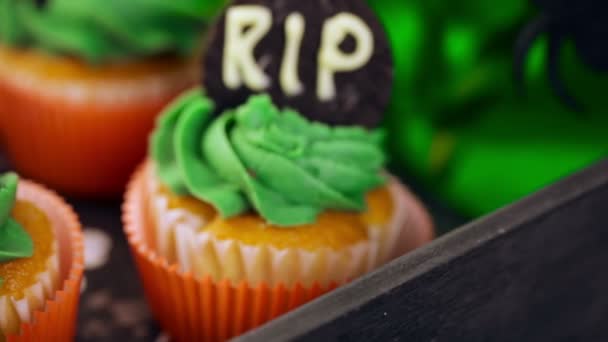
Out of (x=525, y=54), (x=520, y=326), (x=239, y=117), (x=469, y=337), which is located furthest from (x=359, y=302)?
(x=525, y=54)

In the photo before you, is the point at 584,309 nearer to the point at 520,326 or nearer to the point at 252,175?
the point at 520,326

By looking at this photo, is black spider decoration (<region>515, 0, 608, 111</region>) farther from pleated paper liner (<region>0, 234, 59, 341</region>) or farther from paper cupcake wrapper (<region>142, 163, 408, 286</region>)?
pleated paper liner (<region>0, 234, 59, 341</region>)

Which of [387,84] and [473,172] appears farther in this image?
[473,172]

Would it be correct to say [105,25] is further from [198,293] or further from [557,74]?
[557,74]

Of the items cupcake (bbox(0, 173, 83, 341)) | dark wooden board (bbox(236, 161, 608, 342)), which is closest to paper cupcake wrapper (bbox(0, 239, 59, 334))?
cupcake (bbox(0, 173, 83, 341))

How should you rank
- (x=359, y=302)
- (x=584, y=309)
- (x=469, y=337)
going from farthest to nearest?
(x=584, y=309)
(x=469, y=337)
(x=359, y=302)

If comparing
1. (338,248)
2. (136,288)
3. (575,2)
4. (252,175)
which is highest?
(575,2)

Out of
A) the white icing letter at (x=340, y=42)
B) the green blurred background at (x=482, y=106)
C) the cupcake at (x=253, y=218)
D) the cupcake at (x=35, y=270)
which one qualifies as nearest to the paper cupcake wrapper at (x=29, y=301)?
the cupcake at (x=35, y=270)
